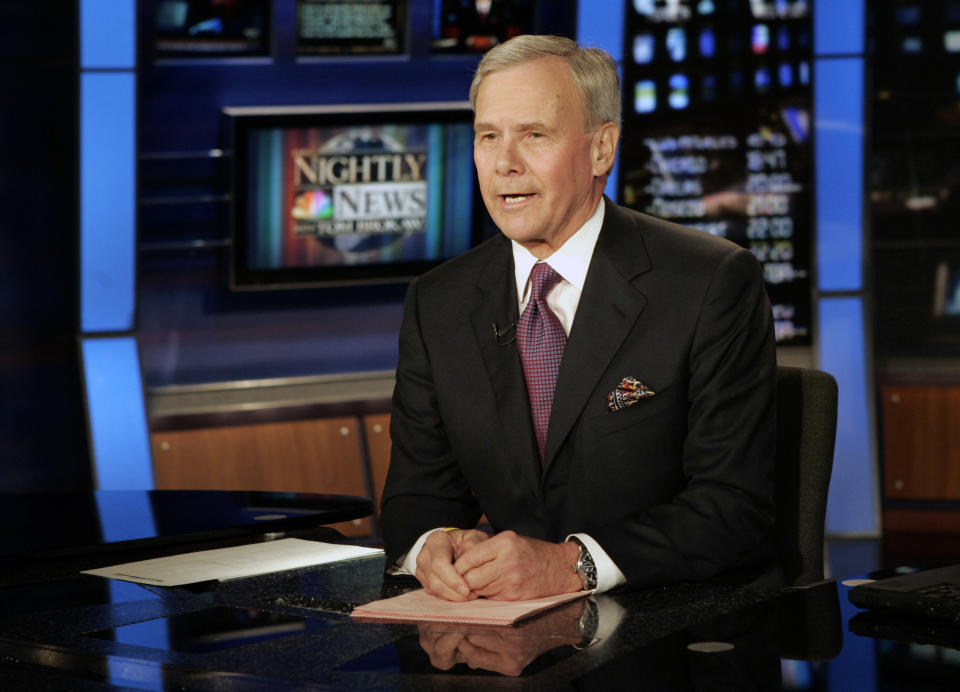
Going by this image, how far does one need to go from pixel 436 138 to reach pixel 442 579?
3688 millimetres

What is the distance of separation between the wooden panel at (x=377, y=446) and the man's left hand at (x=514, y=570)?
3.52 meters

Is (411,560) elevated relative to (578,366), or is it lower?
lower

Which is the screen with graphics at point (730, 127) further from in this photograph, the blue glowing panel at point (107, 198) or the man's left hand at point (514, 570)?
the man's left hand at point (514, 570)

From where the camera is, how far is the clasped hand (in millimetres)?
1567

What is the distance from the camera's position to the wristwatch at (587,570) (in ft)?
5.36

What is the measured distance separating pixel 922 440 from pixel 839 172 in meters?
1.11

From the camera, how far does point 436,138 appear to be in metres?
5.13

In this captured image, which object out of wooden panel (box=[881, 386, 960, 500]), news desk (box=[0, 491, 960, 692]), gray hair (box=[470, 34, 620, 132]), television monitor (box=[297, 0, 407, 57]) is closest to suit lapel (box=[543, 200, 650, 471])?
gray hair (box=[470, 34, 620, 132])

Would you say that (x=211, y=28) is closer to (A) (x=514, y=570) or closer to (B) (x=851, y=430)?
(B) (x=851, y=430)

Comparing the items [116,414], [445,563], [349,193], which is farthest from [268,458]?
[445,563]

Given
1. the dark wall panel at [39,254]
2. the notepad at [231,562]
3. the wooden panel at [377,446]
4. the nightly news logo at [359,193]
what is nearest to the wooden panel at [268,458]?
the wooden panel at [377,446]

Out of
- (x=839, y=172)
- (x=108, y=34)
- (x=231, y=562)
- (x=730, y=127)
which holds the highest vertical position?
(x=108, y=34)

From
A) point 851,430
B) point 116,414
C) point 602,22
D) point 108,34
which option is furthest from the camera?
point 851,430

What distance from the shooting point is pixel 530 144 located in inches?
75.7
